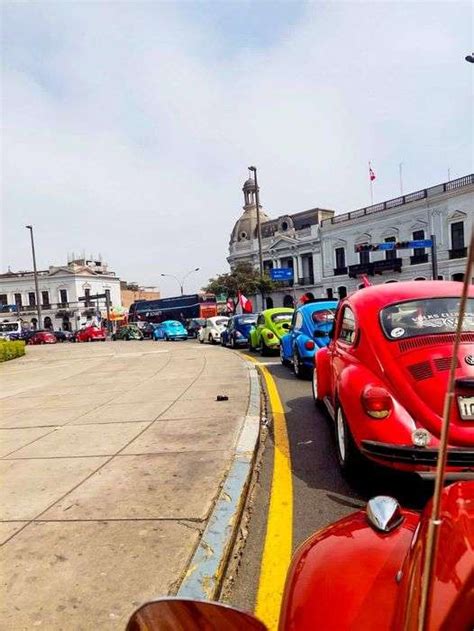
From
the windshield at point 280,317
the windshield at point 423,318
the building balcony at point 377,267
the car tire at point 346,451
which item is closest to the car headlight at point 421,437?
the car tire at point 346,451

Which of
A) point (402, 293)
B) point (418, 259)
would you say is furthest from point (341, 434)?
point (418, 259)

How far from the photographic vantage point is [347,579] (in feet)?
5.32

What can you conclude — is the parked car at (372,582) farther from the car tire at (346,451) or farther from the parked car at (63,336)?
the parked car at (63,336)

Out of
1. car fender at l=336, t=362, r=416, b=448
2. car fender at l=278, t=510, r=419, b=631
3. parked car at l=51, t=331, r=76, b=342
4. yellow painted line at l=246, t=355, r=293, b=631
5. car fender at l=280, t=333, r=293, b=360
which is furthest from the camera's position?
parked car at l=51, t=331, r=76, b=342

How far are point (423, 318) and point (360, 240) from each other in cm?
4213

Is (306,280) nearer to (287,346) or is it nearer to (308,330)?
(287,346)

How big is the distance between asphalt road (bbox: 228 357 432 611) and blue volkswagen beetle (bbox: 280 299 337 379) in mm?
3785

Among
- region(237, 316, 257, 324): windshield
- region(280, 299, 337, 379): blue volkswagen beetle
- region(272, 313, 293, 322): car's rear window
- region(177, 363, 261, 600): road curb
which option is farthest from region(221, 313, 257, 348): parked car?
region(177, 363, 261, 600): road curb

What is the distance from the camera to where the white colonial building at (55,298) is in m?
70.4

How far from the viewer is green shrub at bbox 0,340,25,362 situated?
65.7 ft

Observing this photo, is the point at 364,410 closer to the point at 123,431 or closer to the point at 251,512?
the point at 251,512

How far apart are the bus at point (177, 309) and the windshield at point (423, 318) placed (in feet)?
137

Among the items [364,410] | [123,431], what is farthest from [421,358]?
[123,431]

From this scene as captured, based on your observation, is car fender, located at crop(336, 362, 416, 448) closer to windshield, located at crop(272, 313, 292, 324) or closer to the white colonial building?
windshield, located at crop(272, 313, 292, 324)
